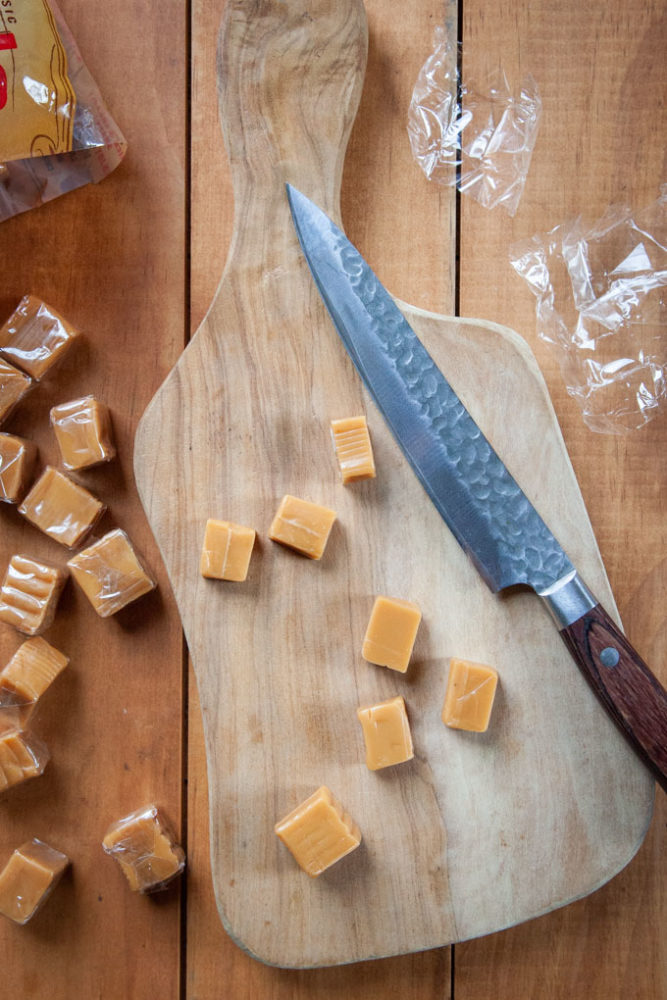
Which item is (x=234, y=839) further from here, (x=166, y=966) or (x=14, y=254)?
(x=14, y=254)

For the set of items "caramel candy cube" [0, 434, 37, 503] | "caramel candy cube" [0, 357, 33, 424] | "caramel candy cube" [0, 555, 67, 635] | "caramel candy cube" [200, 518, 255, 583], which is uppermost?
"caramel candy cube" [0, 357, 33, 424]

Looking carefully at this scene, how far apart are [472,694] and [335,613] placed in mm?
205

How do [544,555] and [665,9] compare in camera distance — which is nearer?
[544,555]

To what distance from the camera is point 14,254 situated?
1.14m

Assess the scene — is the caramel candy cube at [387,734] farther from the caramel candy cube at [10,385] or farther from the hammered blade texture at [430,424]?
the caramel candy cube at [10,385]

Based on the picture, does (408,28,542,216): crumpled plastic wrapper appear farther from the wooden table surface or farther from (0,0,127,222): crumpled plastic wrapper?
(0,0,127,222): crumpled plastic wrapper

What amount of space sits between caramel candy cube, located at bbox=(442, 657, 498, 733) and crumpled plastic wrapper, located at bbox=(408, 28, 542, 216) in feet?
2.12

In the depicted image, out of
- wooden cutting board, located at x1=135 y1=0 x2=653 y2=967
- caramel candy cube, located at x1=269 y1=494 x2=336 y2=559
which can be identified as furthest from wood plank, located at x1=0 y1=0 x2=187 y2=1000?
caramel candy cube, located at x1=269 y1=494 x2=336 y2=559

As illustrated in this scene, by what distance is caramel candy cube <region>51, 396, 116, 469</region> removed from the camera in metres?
1.09

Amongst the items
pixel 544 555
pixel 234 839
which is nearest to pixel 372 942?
pixel 234 839

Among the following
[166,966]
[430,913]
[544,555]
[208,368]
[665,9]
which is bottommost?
[166,966]

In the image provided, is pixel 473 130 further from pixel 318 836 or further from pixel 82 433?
pixel 318 836

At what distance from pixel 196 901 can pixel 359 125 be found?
1.13m

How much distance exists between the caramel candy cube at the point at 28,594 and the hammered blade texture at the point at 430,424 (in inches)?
20.4
